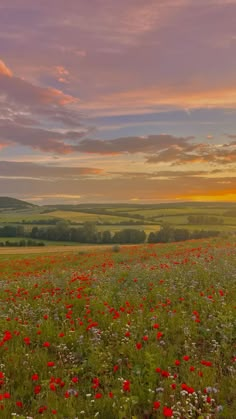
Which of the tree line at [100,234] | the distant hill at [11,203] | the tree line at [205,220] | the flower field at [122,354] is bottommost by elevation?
the tree line at [100,234]

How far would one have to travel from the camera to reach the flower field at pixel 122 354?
14.7ft

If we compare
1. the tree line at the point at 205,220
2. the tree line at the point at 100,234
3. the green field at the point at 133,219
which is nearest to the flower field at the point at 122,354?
the green field at the point at 133,219

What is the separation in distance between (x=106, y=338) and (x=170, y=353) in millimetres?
1372

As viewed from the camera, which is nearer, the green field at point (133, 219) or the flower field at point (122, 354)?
the flower field at point (122, 354)

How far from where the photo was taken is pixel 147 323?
7055 mm

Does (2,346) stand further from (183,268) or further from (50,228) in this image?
(50,228)

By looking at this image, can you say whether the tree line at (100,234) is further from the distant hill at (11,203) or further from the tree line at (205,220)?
the distant hill at (11,203)

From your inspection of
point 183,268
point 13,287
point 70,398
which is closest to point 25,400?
point 70,398

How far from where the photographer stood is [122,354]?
593cm

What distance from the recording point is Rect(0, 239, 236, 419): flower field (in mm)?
4488

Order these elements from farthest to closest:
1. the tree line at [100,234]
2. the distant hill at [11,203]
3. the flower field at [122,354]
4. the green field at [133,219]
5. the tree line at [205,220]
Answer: the distant hill at [11,203]
the tree line at [205,220]
the green field at [133,219]
the tree line at [100,234]
the flower field at [122,354]

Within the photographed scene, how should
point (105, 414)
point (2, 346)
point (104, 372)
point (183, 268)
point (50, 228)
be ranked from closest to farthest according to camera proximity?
point (105, 414) → point (104, 372) → point (2, 346) → point (183, 268) → point (50, 228)

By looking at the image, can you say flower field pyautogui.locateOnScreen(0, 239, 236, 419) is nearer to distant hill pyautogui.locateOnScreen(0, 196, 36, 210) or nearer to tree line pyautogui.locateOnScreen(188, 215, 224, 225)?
tree line pyautogui.locateOnScreen(188, 215, 224, 225)

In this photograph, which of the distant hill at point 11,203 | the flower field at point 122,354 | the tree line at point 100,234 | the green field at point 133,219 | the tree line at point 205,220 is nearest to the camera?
the flower field at point 122,354
